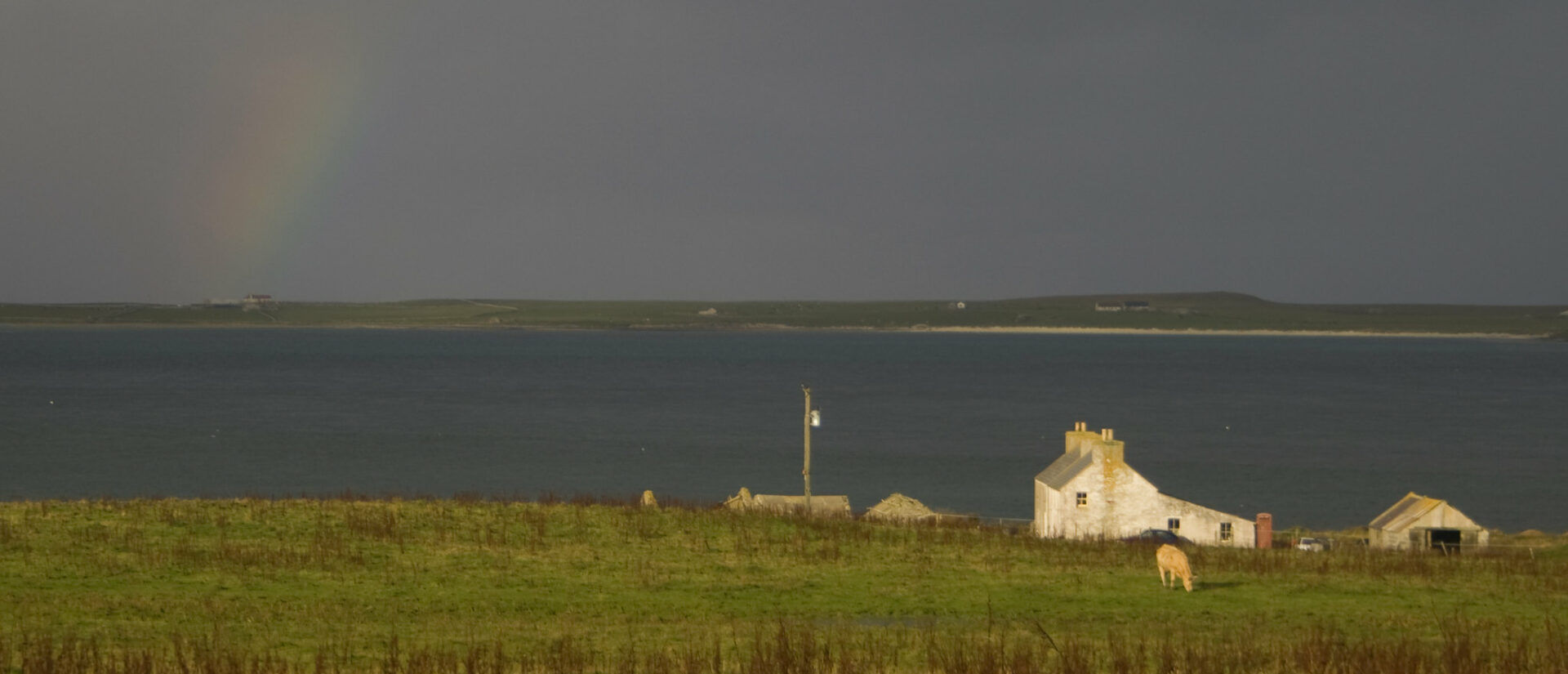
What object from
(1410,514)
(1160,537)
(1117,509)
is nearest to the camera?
(1160,537)

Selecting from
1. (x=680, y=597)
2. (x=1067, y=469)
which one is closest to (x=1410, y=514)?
(x=1067, y=469)

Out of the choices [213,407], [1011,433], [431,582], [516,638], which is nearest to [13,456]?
[213,407]

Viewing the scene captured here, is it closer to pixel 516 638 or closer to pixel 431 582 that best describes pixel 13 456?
pixel 431 582

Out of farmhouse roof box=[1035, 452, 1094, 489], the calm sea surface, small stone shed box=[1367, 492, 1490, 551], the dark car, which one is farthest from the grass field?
the calm sea surface

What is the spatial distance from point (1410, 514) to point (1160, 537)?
32.7ft

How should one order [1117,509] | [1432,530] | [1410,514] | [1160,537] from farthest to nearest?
[1410,514], [1432,530], [1117,509], [1160,537]

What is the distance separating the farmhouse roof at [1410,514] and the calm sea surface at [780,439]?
619 inches

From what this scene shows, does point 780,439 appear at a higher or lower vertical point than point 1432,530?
higher

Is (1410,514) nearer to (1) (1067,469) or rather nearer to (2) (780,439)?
(1) (1067,469)

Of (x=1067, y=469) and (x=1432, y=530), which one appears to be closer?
(x=1432, y=530)

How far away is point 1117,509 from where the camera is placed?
40.0 m

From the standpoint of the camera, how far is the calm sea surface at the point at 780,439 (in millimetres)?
72750

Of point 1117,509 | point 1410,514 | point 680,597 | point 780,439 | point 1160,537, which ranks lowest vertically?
point 680,597

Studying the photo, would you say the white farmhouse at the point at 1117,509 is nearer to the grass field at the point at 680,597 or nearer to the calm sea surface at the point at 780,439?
the grass field at the point at 680,597
